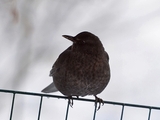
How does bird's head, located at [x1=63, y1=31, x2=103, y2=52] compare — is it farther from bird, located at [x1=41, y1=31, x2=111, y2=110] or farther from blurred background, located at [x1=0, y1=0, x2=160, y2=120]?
blurred background, located at [x1=0, y1=0, x2=160, y2=120]

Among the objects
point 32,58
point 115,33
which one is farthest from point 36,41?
point 115,33

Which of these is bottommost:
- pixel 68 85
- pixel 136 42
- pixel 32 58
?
pixel 68 85

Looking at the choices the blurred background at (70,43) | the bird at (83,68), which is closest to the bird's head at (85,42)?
the bird at (83,68)

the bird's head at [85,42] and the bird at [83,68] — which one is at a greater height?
the bird's head at [85,42]

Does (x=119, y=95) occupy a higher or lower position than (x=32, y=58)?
lower

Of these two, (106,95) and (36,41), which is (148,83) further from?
(36,41)

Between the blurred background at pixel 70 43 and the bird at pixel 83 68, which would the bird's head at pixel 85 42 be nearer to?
the bird at pixel 83 68

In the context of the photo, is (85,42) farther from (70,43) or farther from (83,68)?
(70,43)
